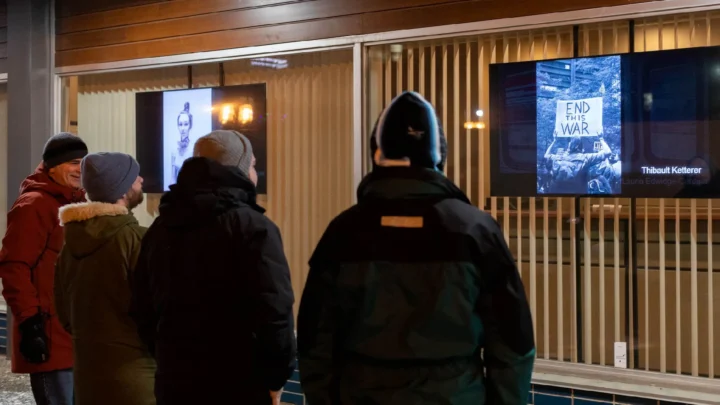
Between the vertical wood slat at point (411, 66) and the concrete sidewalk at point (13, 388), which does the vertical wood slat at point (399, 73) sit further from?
the concrete sidewalk at point (13, 388)

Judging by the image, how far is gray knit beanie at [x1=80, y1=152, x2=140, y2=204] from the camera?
351 cm

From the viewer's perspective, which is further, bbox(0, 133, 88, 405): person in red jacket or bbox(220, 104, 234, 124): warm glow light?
bbox(220, 104, 234, 124): warm glow light

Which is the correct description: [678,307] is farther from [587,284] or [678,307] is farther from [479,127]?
[479,127]

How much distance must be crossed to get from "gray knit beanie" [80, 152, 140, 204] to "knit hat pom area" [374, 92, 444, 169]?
5.12ft

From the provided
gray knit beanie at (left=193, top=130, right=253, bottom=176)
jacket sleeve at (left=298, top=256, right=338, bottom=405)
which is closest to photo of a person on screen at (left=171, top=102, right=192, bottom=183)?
gray knit beanie at (left=193, top=130, right=253, bottom=176)

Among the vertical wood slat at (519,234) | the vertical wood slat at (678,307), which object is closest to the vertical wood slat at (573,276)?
the vertical wood slat at (519,234)

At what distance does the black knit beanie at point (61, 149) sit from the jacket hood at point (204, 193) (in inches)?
64.5

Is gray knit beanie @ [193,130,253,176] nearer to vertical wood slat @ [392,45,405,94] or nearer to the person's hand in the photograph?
the person's hand

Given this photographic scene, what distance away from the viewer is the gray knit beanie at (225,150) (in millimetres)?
3049

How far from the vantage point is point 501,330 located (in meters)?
2.36

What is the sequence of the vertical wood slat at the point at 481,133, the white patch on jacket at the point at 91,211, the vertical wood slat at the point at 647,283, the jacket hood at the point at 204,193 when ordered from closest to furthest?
the jacket hood at the point at 204,193 → the white patch on jacket at the point at 91,211 → the vertical wood slat at the point at 647,283 → the vertical wood slat at the point at 481,133

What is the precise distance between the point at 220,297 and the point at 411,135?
96cm

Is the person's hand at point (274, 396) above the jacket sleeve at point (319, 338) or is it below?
below

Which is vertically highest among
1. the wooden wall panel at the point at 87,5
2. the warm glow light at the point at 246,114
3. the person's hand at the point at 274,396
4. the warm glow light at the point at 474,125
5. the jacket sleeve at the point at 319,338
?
the wooden wall panel at the point at 87,5
